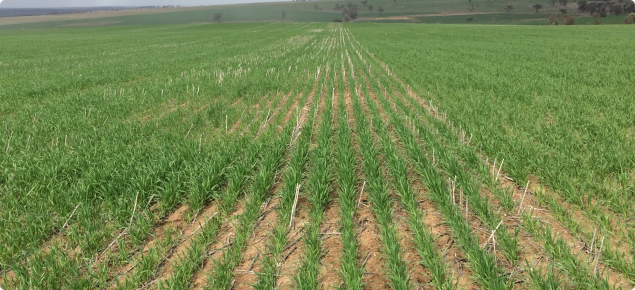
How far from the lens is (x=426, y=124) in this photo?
7590 mm

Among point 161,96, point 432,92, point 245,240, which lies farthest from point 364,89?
point 245,240

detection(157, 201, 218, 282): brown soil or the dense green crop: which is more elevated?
the dense green crop

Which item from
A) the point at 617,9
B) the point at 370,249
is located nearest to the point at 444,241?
the point at 370,249

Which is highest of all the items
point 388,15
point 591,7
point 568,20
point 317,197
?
point 388,15

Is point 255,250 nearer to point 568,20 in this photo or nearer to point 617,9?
point 568,20

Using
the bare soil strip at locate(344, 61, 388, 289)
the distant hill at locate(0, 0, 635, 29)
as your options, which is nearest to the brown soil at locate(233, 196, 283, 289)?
the bare soil strip at locate(344, 61, 388, 289)

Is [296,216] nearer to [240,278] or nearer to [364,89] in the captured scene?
[240,278]

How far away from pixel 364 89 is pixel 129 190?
29.7 ft

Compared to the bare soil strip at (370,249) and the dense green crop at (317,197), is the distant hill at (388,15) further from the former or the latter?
the bare soil strip at (370,249)

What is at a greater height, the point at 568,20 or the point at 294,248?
the point at 568,20

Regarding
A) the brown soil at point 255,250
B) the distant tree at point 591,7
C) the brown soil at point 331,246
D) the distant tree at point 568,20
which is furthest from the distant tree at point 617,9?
the brown soil at point 255,250

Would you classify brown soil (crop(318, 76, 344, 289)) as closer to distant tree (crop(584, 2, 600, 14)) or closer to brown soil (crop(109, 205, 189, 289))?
brown soil (crop(109, 205, 189, 289))

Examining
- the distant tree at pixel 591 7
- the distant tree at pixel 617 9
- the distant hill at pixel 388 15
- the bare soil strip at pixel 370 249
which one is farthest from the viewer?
the distant hill at pixel 388 15

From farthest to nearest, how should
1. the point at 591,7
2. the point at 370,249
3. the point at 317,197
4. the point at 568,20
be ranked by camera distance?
1. the point at 591,7
2. the point at 568,20
3. the point at 317,197
4. the point at 370,249
